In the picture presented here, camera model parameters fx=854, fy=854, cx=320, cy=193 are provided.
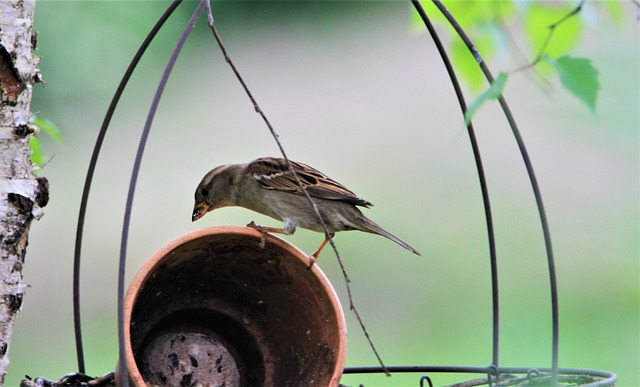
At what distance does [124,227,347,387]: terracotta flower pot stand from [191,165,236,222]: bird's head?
0.50 meters

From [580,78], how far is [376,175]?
697 centimetres

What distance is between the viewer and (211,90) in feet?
33.5

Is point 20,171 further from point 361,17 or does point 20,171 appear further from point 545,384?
point 361,17

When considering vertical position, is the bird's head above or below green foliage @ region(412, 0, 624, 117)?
above

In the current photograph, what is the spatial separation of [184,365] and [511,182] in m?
6.49

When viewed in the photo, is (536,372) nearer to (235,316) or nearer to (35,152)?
(235,316)

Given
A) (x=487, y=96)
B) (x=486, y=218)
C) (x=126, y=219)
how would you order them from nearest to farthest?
(x=487, y=96) → (x=126, y=219) → (x=486, y=218)

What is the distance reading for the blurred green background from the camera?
6770 mm

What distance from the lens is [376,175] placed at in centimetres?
866

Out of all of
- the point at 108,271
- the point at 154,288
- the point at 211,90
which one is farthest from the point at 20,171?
the point at 211,90

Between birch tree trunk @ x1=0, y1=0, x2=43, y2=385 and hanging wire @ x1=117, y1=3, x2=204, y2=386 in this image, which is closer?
hanging wire @ x1=117, y1=3, x2=204, y2=386

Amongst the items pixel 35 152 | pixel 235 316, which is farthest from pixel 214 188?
pixel 35 152

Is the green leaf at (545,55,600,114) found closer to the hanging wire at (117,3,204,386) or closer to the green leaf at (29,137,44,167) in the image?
the hanging wire at (117,3,204,386)

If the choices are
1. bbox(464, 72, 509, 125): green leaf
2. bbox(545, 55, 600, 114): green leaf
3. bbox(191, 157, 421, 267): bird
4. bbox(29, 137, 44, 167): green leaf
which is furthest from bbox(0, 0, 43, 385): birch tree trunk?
bbox(545, 55, 600, 114): green leaf
